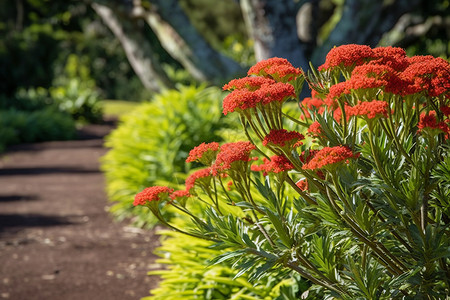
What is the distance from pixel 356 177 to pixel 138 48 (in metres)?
7.48

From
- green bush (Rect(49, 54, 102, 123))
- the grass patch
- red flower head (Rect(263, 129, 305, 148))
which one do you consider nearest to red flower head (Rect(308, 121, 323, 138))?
red flower head (Rect(263, 129, 305, 148))

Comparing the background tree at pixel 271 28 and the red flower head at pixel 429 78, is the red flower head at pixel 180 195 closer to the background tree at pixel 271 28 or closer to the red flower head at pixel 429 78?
the red flower head at pixel 429 78

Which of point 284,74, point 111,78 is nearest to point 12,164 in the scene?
point 284,74

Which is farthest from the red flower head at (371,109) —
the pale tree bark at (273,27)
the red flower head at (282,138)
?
Answer: the pale tree bark at (273,27)

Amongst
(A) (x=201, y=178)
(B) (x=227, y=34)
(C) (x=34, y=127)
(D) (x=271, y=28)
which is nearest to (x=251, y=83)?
(A) (x=201, y=178)

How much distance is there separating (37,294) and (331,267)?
3.21 meters

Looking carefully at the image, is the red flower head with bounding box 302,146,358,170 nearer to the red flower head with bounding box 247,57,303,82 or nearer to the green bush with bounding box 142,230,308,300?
the red flower head with bounding box 247,57,303,82

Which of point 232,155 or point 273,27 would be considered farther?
point 273,27

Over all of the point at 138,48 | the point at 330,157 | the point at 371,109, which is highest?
the point at 138,48

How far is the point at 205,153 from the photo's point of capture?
233cm

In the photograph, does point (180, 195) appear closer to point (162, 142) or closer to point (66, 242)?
point (66, 242)

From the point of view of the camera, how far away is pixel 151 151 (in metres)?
7.29

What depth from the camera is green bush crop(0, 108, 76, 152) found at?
15.0 meters

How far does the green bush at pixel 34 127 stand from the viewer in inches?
590
